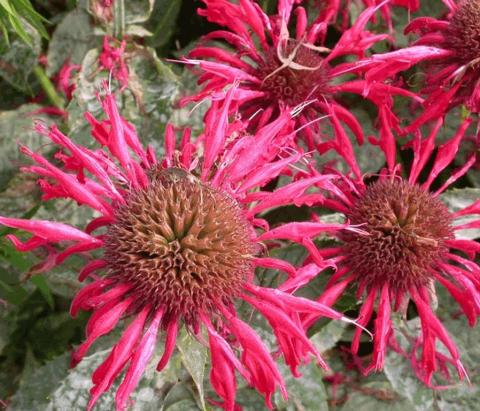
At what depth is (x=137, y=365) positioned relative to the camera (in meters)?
0.73

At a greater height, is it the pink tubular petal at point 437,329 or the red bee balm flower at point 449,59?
the red bee balm flower at point 449,59

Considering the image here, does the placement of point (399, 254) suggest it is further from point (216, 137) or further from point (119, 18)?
point (119, 18)

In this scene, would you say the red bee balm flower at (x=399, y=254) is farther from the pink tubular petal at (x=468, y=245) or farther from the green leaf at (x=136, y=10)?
the green leaf at (x=136, y=10)

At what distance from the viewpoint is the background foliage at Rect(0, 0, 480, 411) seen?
1.02m

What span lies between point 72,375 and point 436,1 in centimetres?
107

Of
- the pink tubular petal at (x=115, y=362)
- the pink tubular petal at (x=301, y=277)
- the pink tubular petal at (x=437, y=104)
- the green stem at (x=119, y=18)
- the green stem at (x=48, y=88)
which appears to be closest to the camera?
the pink tubular petal at (x=115, y=362)

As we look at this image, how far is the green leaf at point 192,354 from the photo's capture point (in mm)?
765

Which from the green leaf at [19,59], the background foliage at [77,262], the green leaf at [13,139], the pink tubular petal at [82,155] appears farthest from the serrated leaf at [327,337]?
the green leaf at [19,59]

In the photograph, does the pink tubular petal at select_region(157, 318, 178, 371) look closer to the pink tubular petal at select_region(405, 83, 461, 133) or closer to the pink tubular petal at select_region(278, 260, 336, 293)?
the pink tubular petal at select_region(278, 260, 336, 293)

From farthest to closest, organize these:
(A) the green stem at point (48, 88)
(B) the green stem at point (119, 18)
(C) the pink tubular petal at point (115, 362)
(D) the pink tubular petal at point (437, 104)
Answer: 1. (A) the green stem at point (48, 88)
2. (B) the green stem at point (119, 18)
3. (D) the pink tubular petal at point (437, 104)
4. (C) the pink tubular petal at point (115, 362)

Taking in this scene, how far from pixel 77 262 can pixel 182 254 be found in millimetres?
323

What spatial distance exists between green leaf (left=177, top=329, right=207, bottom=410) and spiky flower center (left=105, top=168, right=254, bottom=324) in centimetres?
3

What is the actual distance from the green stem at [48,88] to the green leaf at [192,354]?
70cm

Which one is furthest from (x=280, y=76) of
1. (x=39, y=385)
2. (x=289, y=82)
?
(x=39, y=385)
